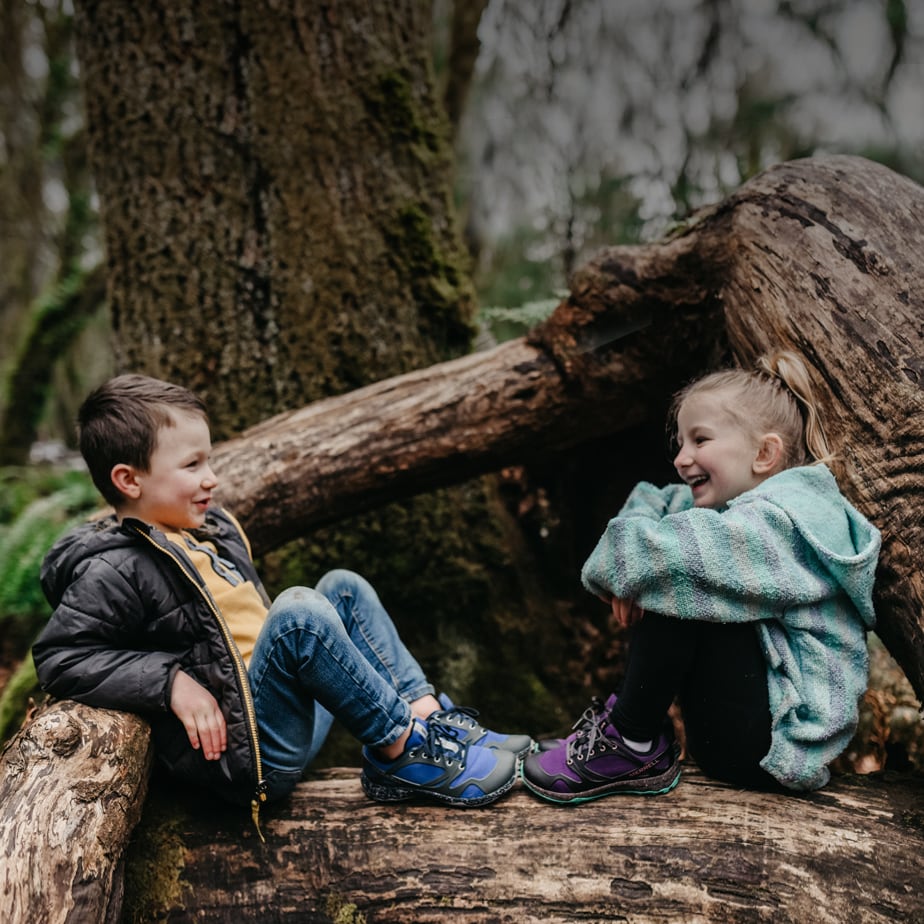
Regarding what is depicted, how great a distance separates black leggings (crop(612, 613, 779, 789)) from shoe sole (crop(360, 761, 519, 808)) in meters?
0.41

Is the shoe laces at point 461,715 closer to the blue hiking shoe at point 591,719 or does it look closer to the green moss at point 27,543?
the blue hiking shoe at point 591,719

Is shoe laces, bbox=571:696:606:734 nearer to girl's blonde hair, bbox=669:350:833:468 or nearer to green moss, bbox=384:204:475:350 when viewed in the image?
girl's blonde hair, bbox=669:350:833:468

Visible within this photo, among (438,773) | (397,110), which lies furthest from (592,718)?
(397,110)

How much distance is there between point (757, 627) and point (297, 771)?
137cm

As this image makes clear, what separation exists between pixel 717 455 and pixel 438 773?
1.22 meters

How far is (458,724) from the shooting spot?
227cm

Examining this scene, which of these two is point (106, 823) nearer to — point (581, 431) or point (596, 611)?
point (581, 431)

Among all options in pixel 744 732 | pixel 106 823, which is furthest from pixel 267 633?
pixel 744 732

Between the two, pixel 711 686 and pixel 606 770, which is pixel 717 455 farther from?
pixel 606 770

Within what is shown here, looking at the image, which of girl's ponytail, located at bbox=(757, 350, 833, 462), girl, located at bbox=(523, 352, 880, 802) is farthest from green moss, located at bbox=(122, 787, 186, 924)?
girl's ponytail, located at bbox=(757, 350, 833, 462)

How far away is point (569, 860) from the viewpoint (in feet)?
6.12

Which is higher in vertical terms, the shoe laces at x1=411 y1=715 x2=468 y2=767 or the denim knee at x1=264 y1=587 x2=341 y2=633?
the denim knee at x1=264 y1=587 x2=341 y2=633

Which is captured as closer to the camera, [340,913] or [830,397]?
[340,913]

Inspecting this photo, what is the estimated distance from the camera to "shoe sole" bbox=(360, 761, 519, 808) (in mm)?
2041
